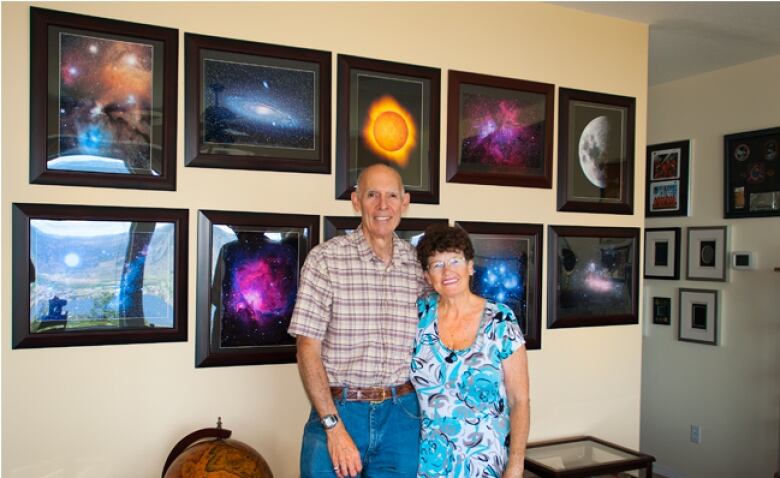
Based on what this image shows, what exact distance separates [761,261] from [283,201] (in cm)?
313

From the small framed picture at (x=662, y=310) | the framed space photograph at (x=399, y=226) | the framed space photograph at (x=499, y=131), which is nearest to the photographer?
the framed space photograph at (x=399, y=226)

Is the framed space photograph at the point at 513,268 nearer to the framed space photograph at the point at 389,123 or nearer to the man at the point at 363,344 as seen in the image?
the framed space photograph at the point at 389,123

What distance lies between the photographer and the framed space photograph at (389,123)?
2.62 m

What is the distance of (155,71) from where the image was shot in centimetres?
232

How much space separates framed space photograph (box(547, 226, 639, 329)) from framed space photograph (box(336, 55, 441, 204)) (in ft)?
2.70

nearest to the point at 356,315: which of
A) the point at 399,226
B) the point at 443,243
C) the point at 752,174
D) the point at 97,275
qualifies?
the point at 443,243

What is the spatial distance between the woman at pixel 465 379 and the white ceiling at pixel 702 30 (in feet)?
6.16

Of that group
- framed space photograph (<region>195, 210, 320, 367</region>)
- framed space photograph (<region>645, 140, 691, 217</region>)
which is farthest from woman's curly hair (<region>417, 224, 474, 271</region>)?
framed space photograph (<region>645, 140, 691, 217</region>)

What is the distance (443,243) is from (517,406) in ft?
1.89

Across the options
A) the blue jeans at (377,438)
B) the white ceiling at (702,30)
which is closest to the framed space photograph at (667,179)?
the white ceiling at (702,30)

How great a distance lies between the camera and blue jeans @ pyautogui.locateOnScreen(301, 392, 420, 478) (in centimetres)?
192

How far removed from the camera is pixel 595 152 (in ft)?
10.6

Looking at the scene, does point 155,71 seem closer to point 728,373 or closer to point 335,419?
point 335,419

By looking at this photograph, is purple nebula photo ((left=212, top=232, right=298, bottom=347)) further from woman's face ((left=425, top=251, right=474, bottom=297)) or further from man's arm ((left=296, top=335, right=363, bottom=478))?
woman's face ((left=425, top=251, right=474, bottom=297))
